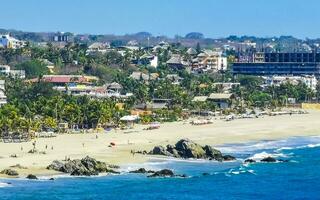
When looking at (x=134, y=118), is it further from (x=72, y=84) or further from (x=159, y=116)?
(x=72, y=84)

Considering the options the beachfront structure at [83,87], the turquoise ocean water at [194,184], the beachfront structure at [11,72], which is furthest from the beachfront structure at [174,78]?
the turquoise ocean water at [194,184]

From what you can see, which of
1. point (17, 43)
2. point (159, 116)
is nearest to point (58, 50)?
point (17, 43)

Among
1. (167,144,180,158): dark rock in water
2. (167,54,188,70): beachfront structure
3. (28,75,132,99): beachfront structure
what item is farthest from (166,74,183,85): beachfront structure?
(167,144,180,158): dark rock in water

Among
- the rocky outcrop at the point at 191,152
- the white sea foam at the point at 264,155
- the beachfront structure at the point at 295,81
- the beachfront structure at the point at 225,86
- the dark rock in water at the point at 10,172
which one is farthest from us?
the beachfront structure at the point at 295,81

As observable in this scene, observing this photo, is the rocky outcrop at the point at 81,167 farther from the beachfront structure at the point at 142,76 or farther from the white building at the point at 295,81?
the white building at the point at 295,81

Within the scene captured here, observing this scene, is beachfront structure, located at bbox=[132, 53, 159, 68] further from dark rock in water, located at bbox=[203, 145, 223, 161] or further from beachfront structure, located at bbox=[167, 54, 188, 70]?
dark rock in water, located at bbox=[203, 145, 223, 161]

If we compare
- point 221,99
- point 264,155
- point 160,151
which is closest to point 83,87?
point 221,99
